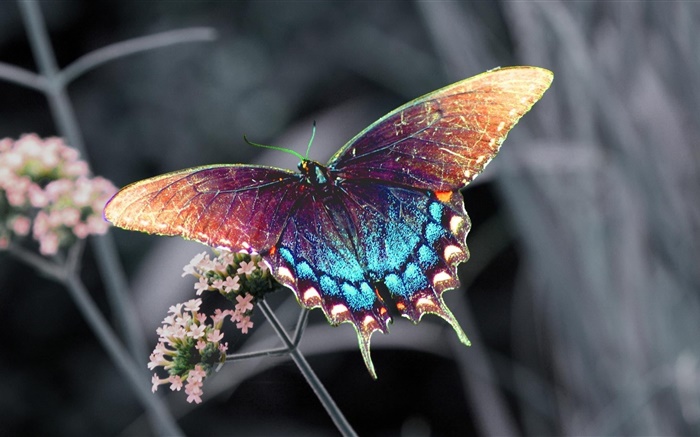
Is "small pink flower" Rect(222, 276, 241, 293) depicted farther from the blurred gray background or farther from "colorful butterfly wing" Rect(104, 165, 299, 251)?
the blurred gray background

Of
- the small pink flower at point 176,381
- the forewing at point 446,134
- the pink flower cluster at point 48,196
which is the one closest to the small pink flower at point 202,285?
the small pink flower at point 176,381

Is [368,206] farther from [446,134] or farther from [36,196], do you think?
[36,196]

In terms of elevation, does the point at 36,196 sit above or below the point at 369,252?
above

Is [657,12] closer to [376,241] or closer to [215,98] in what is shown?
[376,241]

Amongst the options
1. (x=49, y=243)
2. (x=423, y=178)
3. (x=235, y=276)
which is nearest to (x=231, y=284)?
(x=235, y=276)

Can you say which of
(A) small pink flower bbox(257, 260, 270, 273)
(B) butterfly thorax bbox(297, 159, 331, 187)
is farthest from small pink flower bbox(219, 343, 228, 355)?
(B) butterfly thorax bbox(297, 159, 331, 187)

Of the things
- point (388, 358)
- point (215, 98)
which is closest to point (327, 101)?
point (215, 98)

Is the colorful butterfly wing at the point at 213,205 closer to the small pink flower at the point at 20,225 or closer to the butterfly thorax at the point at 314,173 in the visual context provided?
the butterfly thorax at the point at 314,173

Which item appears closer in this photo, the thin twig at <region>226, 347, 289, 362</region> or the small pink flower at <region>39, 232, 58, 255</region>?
the thin twig at <region>226, 347, 289, 362</region>
